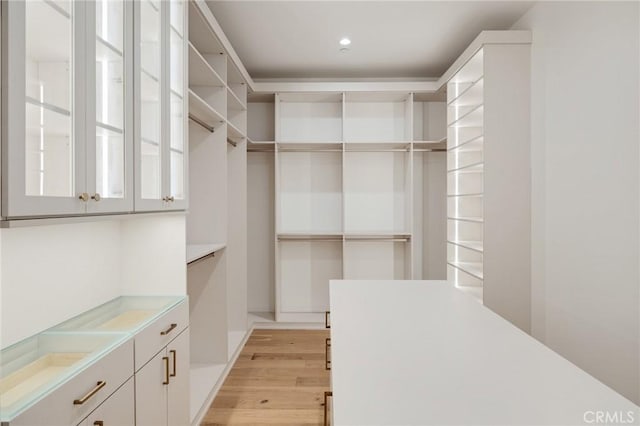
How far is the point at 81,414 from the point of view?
3.72 ft

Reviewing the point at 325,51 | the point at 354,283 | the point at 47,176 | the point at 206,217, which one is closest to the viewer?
the point at 47,176

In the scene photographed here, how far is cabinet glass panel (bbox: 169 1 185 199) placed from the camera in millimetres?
1949

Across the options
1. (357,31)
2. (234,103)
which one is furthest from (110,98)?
(357,31)

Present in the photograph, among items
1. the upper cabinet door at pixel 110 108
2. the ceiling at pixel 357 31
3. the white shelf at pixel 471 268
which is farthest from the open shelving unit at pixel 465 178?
the upper cabinet door at pixel 110 108

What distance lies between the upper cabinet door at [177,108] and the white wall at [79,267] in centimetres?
15

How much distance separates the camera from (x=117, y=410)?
134 cm

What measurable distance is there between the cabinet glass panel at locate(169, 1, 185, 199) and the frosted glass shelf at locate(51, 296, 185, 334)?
0.55m

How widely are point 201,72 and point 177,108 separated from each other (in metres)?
0.80

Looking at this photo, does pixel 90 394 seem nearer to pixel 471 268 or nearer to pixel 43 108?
pixel 43 108

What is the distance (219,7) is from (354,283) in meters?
2.21

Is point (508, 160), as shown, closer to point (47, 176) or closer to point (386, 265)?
point (386, 265)

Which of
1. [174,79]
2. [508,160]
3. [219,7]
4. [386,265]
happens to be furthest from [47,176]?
[386,265]

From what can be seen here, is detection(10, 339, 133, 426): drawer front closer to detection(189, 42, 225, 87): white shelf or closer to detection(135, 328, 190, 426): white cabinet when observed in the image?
detection(135, 328, 190, 426): white cabinet

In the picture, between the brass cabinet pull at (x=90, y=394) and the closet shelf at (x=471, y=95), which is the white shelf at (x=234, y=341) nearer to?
the brass cabinet pull at (x=90, y=394)
